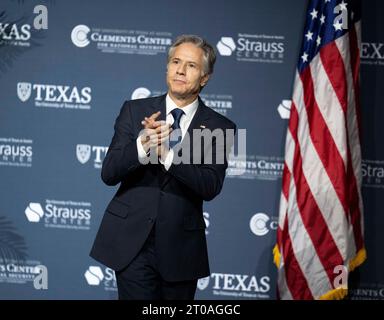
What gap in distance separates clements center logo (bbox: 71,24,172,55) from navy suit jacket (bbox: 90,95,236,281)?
71.2 inches

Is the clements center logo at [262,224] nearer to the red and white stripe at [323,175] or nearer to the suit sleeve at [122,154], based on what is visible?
the red and white stripe at [323,175]

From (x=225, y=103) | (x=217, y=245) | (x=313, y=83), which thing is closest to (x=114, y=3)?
(x=225, y=103)

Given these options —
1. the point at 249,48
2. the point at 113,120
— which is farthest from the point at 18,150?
the point at 249,48

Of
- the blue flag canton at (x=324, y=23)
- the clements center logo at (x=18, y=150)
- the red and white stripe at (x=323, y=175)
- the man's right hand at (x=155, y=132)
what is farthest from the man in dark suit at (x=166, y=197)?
the clements center logo at (x=18, y=150)

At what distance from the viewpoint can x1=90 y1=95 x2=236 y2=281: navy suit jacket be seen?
2664mm

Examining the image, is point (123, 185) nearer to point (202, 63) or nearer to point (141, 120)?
point (141, 120)

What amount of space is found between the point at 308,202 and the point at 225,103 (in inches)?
38.0

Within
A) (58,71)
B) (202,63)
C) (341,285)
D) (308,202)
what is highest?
(58,71)

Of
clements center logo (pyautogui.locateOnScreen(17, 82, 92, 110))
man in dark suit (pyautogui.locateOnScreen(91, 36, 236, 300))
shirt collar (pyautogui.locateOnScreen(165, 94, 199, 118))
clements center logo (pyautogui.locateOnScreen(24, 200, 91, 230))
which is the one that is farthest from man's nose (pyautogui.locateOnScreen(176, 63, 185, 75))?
clements center logo (pyautogui.locateOnScreen(24, 200, 91, 230))

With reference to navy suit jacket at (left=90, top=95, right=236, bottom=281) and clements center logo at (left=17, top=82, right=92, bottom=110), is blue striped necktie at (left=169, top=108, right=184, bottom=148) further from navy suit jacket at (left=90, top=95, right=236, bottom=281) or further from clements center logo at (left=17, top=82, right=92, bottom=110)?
clements center logo at (left=17, top=82, right=92, bottom=110)

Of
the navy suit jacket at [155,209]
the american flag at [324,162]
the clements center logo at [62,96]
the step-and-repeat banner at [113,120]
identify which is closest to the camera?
the navy suit jacket at [155,209]

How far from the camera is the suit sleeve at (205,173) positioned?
251 centimetres

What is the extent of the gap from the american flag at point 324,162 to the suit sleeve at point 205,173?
1428mm

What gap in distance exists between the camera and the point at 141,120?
2713 millimetres
